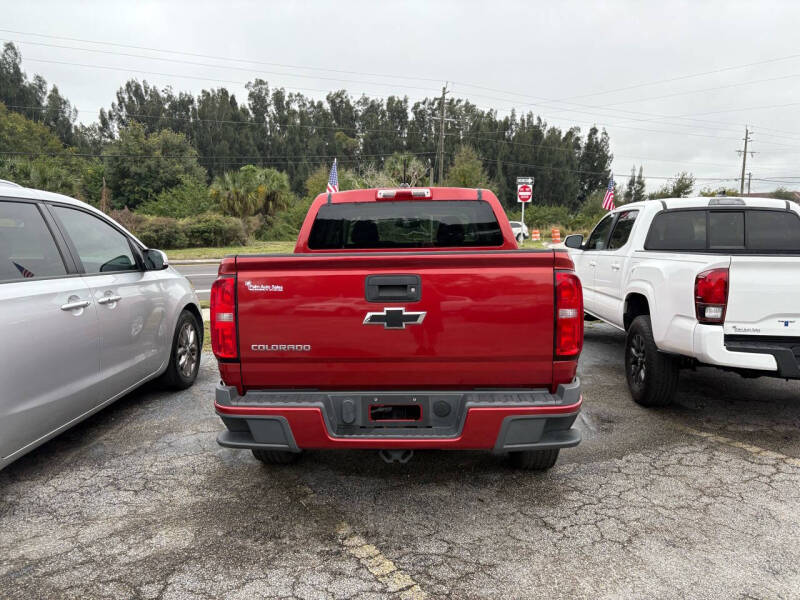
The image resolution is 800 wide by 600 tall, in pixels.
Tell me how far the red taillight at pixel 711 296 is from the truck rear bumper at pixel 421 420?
174 cm

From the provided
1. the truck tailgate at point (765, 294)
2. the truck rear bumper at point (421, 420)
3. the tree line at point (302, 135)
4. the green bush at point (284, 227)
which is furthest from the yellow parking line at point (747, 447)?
the tree line at point (302, 135)

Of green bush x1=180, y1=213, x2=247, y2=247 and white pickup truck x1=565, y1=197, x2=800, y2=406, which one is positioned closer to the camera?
white pickup truck x1=565, y1=197, x2=800, y2=406

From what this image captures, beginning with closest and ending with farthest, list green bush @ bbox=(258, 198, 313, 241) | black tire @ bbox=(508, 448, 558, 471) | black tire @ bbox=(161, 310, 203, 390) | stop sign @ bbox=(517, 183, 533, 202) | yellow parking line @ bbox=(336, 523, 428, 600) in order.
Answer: yellow parking line @ bbox=(336, 523, 428, 600) → black tire @ bbox=(508, 448, 558, 471) → black tire @ bbox=(161, 310, 203, 390) → stop sign @ bbox=(517, 183, 533, 202) → green bush @ bbox=(258, 198, 313, 241)

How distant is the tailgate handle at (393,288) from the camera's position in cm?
265

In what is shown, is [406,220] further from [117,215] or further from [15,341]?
[117,215]

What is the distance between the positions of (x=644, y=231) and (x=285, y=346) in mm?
3970

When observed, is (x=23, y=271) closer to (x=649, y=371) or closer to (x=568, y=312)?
(x=568, y=312)

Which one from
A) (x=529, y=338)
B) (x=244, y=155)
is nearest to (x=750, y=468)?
(x=529, y=338)

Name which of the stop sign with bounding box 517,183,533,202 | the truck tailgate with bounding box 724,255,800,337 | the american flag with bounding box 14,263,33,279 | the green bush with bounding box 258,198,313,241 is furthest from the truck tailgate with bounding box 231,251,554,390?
the green bush with bounding box 258,198,313,241

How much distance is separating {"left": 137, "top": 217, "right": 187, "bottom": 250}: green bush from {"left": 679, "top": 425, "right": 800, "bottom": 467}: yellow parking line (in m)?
27.4

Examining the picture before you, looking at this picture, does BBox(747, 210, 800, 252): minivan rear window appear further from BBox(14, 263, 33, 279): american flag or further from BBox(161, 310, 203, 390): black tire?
BBox(14, 263, 33, 279): american flag

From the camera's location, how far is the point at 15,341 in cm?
294

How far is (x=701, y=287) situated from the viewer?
12.8ft

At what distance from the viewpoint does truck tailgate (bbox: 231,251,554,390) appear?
2.63m
